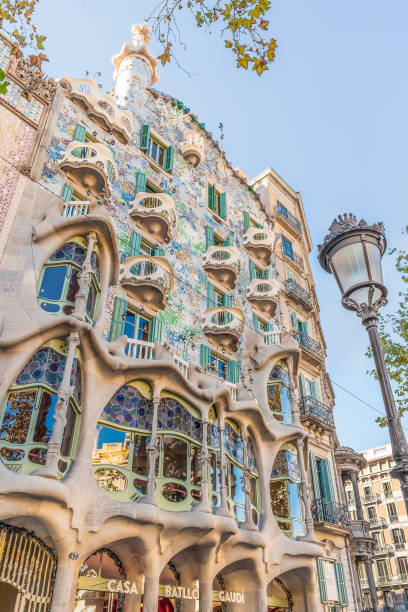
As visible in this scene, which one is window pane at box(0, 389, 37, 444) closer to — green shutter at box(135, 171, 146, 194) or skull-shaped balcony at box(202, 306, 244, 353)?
skull-shaped balcony at box(202, 306, 244, 353)

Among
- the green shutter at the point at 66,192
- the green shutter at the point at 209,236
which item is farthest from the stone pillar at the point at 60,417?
the green shutter at the point at 209,236

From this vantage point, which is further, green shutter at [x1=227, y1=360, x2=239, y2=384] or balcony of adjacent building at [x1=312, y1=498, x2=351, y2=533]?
green shutter at [x1=227, y1=360, x2=239, y2=384]

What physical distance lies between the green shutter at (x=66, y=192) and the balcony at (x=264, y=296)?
33.1 ft

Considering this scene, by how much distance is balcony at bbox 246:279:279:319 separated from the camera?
2291 centimetres

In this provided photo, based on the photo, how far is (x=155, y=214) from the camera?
18.3 meters

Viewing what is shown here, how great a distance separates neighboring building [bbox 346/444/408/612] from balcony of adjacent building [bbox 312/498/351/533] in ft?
81.4

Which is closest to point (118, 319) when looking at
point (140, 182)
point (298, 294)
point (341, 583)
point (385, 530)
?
point (140, 182)

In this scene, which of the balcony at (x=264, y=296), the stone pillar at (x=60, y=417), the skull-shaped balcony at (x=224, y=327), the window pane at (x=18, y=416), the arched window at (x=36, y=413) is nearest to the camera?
the stone pillar at (x=60, y=417)

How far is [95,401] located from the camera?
1277cm

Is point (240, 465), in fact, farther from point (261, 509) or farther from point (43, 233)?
point (43, 233)

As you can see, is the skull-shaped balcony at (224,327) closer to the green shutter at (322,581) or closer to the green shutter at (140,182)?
the green shutter at (140,182)

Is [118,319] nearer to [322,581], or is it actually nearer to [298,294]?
[322,581]

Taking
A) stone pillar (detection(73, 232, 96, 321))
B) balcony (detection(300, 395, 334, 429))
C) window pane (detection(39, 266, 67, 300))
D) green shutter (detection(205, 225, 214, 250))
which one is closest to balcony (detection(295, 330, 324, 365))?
balcony (detection(300, 395, 334, 429))

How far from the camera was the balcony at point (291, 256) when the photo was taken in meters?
27.8
